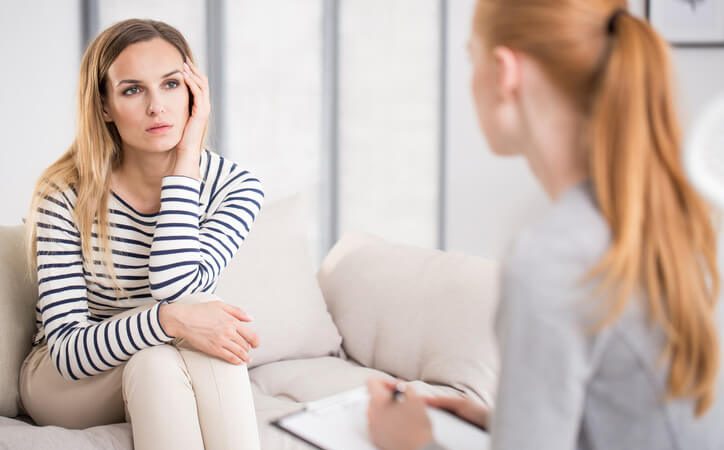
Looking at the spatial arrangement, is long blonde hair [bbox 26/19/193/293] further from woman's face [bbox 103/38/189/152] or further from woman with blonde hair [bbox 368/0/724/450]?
woman with blonde hair [bbox 368/0/724/450]

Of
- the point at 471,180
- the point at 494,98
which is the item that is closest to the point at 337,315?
the point at 494,98

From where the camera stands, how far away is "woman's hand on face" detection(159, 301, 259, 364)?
4.38 feet

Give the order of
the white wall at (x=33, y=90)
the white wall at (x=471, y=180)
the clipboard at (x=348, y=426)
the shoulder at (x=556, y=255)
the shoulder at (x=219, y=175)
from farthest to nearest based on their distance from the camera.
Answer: the white wall at (x=471, y=180) → the white wall at (x=33, y=90) → the shoulder at (x=219, y=175) → the clipboard at (x=348, y=426) → the shoulder at (x=556, y=255)

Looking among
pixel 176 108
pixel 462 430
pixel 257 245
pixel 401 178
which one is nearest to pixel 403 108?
pixel 401 178

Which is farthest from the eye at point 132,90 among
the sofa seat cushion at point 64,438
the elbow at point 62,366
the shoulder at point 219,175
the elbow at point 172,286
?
the sofa seat cushion at point 64,438

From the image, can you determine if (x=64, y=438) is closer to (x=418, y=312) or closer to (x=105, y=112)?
(x=105, y=112)

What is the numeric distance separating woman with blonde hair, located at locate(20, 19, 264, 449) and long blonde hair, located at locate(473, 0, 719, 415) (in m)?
Answer: 0.83

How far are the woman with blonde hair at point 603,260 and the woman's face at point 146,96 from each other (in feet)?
3.14

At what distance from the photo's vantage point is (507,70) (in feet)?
2.35

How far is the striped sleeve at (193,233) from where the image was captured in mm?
1441

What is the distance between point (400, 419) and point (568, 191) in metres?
0.32

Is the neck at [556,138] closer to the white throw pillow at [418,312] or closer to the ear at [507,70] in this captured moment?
the ear at [507,70]

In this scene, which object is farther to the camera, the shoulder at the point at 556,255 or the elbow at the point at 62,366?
the elbow at the point at 62,366

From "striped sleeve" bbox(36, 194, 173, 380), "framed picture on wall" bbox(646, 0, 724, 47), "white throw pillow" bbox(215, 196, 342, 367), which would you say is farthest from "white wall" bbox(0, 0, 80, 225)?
"framed picture on wall" bbox(646, 0, 724, 47)
